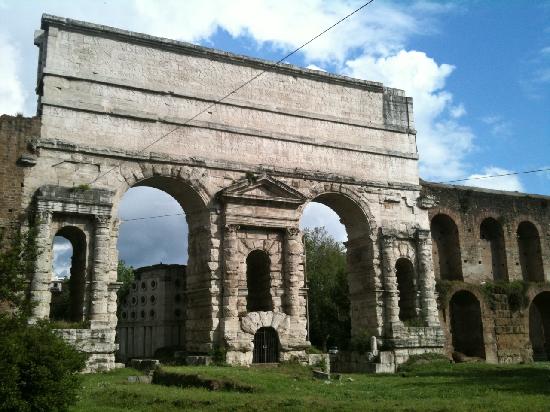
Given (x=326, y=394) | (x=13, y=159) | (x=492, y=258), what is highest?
(x=13, y=159)

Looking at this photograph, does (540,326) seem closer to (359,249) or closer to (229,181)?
(359,249)

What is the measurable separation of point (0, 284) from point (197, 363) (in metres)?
9.37

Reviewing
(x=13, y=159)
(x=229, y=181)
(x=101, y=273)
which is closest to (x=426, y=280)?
(x=229, y=181)

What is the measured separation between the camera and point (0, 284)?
939 centimetres

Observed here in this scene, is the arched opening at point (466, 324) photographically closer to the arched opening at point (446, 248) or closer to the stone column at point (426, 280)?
the arched opening at point (446, 248)

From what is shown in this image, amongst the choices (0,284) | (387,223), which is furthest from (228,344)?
(0,284)

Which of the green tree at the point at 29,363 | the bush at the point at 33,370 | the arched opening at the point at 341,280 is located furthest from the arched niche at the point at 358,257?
the bush at the point at 33,370

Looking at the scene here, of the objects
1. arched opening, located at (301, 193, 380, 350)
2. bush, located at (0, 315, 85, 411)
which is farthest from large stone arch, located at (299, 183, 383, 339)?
bush, located at (0, 315, 85, 411)

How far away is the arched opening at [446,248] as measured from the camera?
2578cm

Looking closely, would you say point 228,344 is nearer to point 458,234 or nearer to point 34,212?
point 34,212

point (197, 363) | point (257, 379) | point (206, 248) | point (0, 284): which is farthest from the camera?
point (206, 248)

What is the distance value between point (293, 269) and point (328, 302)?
1601 cm

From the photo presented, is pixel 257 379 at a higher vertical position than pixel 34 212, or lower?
lower

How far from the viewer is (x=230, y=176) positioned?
19.7 m
